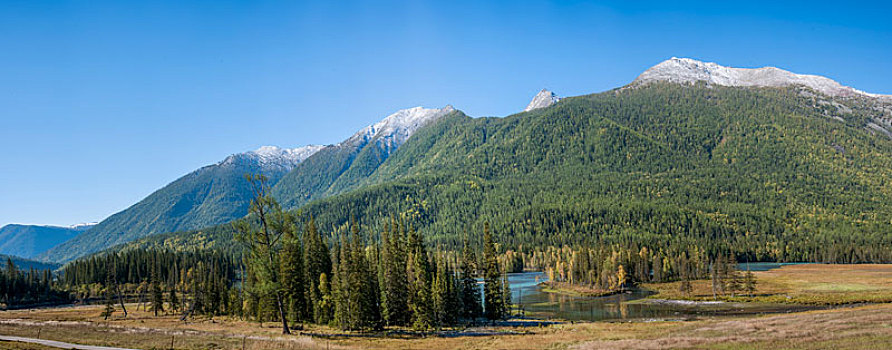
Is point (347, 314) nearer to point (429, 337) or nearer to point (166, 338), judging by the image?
point (429, 337)

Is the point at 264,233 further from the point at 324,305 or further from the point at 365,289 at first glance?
the point at 324,305

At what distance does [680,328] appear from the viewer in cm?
6569

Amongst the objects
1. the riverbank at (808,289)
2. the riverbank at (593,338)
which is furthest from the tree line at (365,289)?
the riverbank at (808,289)

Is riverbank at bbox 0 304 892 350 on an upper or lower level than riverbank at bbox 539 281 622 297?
upper

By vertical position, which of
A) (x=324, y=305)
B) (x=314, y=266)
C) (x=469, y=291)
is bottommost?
(x=469, y=291)

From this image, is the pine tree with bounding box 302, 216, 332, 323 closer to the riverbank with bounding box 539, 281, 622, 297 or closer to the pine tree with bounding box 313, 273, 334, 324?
the pine tree with bounding box 313, 273, 334, 324

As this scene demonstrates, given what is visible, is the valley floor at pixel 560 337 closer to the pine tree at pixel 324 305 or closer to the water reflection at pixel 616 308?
the pine tree at pixel 324 305

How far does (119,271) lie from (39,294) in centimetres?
2411

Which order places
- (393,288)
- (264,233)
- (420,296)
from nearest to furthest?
(264,233), (420,296), (393,288)

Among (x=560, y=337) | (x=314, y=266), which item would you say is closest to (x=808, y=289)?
(x=560, y=337)

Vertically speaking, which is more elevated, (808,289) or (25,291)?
(25,291)

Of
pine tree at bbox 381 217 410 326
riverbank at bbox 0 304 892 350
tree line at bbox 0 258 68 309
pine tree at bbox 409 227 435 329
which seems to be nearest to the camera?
riverbank at bbox 0 304 892 350

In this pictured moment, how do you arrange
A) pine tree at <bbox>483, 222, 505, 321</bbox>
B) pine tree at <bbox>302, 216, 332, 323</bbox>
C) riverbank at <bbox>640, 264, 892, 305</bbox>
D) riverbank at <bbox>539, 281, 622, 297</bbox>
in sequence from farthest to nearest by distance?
riverbank at <bbox>539, 281, 622, 297</bbox>
riverbank at <bbox>640, 264, 892, 305</bbox>
pine tree at <bbox>483, 222, 505, 321</bbox>
pine tree at <bbox>302, 216, 332, 323</bbox>

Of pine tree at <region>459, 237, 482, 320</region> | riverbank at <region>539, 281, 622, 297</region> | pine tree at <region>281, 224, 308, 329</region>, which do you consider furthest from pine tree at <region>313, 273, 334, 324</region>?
riverbank at <region>539, 281, 622, 297</region>
